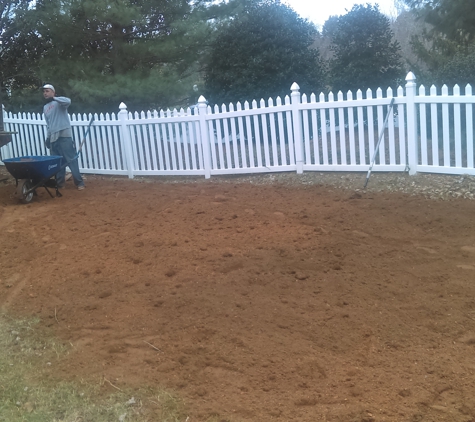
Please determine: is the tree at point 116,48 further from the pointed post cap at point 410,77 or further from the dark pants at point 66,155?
the pointed post cap at point 410,77

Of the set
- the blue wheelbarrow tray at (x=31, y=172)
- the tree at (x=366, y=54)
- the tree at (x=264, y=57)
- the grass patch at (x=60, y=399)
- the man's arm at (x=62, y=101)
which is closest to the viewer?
the grass patch at (x=60, y=399)

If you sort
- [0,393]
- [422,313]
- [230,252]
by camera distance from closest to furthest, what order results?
[0,393] < [422,313] < [230,252]

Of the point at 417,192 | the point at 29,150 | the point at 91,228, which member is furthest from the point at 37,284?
the point at 29,150

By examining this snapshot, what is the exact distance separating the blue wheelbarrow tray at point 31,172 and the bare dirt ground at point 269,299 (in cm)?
78

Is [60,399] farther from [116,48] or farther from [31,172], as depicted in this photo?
[116,48]

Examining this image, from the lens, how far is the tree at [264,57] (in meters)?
11.7

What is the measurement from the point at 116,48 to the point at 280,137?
5.76 metres

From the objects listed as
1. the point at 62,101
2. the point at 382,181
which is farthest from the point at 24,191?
the point at 382,181

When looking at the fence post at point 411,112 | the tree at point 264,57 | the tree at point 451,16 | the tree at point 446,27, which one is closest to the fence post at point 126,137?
the tree at point 264,57

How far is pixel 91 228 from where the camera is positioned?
6.62m

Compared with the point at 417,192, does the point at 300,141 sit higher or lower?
higher

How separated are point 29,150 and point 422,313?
970cm

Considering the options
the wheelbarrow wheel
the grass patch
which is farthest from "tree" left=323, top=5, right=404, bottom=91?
the grass patch

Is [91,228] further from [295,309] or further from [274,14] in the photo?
[274,14]
